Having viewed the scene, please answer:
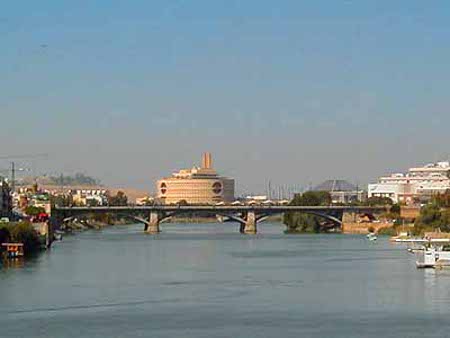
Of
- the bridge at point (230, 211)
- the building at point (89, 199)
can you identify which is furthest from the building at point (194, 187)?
the bridge at point (230, 211)

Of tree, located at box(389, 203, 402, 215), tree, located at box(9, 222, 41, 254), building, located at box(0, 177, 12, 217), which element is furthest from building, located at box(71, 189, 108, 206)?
tree, located at box(9, 222, 41, 254)

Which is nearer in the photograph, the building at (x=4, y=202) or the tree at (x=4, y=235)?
the tree at (x=4, y=235)

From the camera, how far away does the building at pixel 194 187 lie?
156000mm

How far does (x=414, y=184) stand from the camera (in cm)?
12275

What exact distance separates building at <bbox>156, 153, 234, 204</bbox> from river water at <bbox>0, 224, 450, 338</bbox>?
348 feet

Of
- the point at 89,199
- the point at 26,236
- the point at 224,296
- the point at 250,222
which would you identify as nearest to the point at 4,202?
the point at 250,222

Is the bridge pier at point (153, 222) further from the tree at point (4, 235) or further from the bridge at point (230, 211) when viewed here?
the tree at point (4, 235)

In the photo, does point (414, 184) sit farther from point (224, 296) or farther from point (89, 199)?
point (224, 296)

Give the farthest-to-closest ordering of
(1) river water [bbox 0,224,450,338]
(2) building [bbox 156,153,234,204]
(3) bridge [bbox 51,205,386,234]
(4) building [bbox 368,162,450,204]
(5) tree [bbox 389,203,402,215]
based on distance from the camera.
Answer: (2) building [bbox 156,153,234,204]
(4) building [bbox 368,162,450,204]
(5) tree [bbox 389,203,402,215]
(3) bridge [bbox 51,205,386,234]
(1) river water [bbox 0,224,450,338]

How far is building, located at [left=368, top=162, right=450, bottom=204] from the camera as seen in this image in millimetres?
116188

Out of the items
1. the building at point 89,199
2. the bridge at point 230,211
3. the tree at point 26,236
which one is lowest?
the tree at point 26,236

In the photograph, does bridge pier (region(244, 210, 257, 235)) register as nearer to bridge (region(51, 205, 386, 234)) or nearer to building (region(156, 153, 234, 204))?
bridge (region(51, 205, 386, 234))

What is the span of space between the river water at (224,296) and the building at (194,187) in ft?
348

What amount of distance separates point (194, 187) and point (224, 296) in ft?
411
